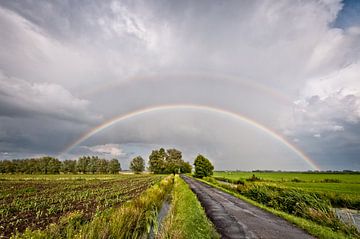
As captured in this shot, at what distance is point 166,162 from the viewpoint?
146 metres

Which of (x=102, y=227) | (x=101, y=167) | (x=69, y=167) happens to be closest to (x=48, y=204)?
(x=102, y=227)

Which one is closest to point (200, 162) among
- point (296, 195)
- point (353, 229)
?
point (296, 195)

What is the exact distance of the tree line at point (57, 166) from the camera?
156 metres

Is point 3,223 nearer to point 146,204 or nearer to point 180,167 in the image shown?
point 146,204

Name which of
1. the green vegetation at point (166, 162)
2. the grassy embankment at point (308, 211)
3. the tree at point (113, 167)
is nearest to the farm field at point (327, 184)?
the grassy embankment at point (308, 211)

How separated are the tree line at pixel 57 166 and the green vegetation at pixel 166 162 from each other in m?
44.1

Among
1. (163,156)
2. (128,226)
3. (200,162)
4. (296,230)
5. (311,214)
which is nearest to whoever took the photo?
(128,226)

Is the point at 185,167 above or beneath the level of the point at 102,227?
above

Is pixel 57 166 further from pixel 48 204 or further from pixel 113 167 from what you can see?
pixel 48 204

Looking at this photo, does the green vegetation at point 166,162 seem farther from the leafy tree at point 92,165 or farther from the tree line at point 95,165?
the leafy tree at point 92,165

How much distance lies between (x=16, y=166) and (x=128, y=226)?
185 m

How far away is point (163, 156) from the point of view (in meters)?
150

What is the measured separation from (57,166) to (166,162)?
80013mm

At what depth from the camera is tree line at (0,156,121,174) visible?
15650 cm
